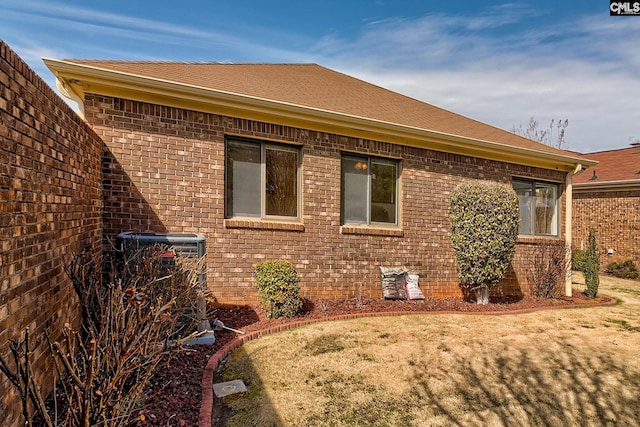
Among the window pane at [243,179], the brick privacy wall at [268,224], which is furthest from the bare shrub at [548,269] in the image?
the window pane at [243,179]

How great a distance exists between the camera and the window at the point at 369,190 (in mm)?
7461

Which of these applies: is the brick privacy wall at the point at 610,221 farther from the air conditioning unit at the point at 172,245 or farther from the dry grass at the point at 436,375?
the air conditioning unit at the point at 172,245

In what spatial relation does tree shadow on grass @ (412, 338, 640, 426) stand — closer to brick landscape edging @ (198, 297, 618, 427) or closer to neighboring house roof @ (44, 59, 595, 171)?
brick landscape edging @ (198, 297, 618, 427)

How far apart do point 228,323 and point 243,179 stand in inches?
97.6

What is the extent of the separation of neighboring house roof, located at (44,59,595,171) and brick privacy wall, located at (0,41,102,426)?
72.4 inches

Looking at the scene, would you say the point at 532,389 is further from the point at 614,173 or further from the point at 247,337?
the point at 614,173

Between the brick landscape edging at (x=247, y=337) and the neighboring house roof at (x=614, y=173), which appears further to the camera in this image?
the neighboring house roof at (x=614, y=173)

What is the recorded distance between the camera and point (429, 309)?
22.9ft

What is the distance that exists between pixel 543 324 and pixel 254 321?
493 cm

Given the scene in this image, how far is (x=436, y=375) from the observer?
13.0 feet

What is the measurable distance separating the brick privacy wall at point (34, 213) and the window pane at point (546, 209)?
34.6 ft

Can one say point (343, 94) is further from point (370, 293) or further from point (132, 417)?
point (132, 417)

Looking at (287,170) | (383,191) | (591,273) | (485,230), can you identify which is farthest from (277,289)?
(591,273)

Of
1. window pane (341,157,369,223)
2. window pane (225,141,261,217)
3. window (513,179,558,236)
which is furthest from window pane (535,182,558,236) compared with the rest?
window pane (225,141,261,217)
